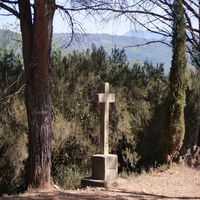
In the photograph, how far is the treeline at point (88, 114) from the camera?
492 inches

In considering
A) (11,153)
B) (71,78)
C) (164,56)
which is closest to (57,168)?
(11,153)

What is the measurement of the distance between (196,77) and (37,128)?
28.1 ft

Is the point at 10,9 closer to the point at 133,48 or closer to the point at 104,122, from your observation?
the point at 104,122

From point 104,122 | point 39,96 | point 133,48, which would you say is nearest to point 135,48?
point 133,48

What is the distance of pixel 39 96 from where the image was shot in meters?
9.77

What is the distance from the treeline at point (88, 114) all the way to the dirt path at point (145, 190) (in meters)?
1.99

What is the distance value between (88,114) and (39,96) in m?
4.28

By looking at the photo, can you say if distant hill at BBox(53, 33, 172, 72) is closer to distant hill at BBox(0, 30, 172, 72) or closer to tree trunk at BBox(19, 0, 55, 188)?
distant hill at BBox(0, 30, 172, 72)

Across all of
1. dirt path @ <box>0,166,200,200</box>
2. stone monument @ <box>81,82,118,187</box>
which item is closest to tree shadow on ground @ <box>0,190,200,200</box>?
dirt path @ <box>0,166,200,200</box>

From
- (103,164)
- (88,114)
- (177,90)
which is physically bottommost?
(103,164)

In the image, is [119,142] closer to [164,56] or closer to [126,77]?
[126,77]

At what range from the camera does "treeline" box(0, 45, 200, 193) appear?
12.5 m

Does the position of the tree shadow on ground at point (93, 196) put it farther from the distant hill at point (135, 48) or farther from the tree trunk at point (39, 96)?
the distant hill at point (135, 48)

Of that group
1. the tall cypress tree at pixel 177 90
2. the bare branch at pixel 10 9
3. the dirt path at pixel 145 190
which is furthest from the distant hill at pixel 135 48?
the dirt path at pixel 145 190
